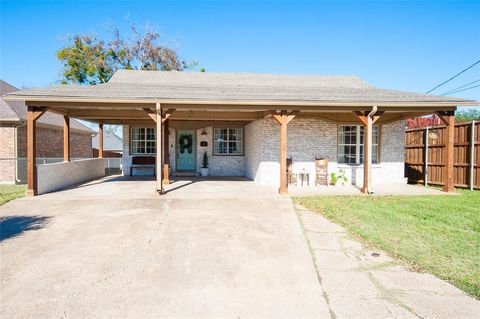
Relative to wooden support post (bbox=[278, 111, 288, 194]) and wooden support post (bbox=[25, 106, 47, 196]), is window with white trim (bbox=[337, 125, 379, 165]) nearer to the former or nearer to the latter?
wooden support post (bbox=[278, 111, 288, 194])

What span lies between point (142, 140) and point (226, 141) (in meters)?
4.31

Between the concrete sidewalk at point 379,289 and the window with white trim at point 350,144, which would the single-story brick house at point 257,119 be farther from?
the concrete sidewalk at point 379,289

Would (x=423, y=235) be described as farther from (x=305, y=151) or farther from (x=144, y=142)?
(x=144, y=142)

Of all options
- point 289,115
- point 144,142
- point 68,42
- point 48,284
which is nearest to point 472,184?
point 289,115

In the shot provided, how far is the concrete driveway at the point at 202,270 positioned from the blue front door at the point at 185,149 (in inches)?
323

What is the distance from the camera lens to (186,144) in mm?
15359

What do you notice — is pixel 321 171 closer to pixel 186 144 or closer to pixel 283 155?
pixel 283 155

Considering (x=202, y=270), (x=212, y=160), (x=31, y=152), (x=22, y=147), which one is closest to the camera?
(x=202, y=270)

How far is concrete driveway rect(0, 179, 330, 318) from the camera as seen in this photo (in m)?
3.19

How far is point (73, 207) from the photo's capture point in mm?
7797

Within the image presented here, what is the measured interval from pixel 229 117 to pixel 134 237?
297 inches

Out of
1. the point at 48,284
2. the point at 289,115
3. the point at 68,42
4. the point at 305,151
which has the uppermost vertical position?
the point at 68,42

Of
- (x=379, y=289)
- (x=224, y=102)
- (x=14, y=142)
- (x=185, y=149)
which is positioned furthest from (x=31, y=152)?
(x=379, y=289)

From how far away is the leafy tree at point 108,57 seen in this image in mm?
24859
